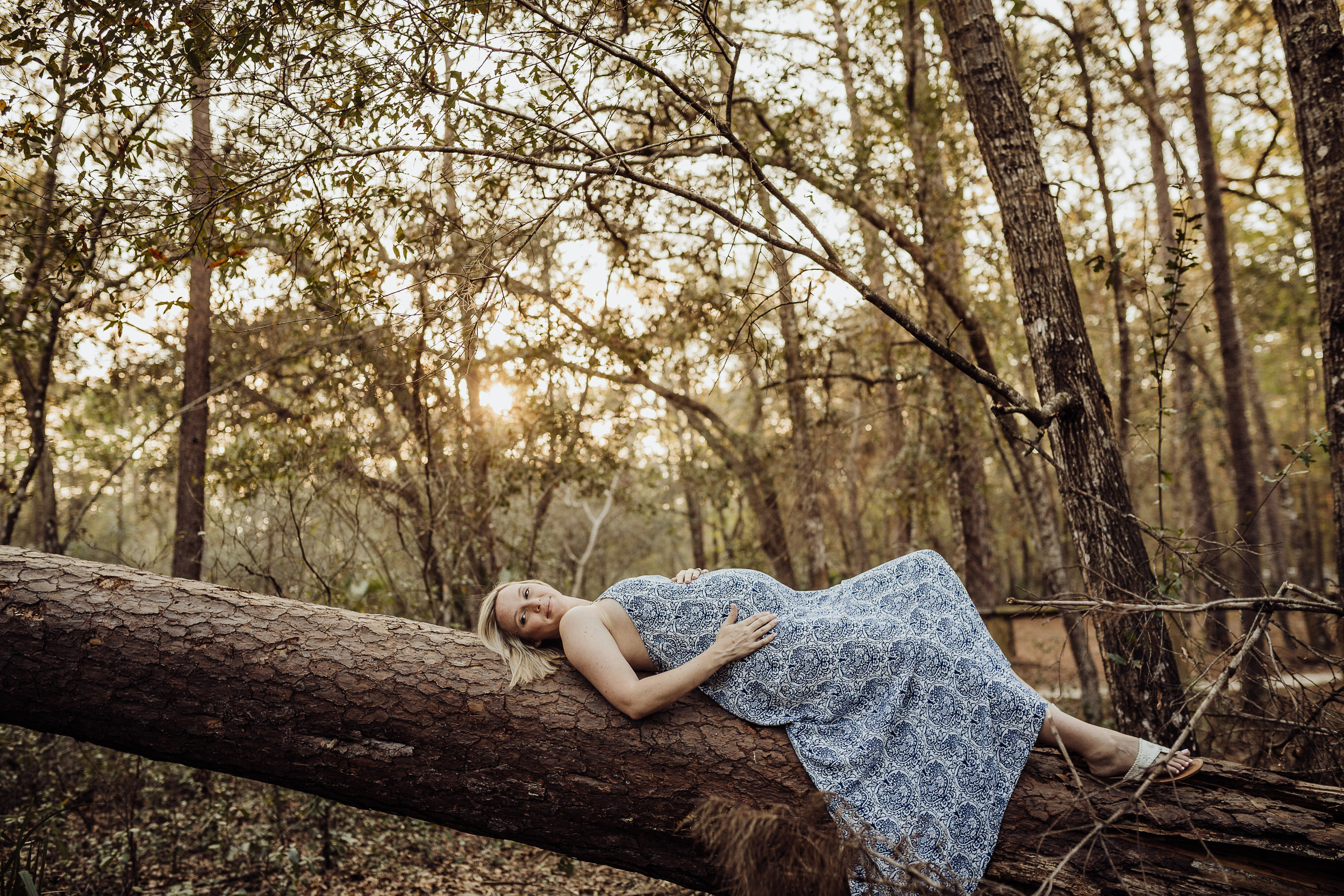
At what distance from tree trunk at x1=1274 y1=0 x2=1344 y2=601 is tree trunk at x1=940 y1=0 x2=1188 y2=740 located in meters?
0.79

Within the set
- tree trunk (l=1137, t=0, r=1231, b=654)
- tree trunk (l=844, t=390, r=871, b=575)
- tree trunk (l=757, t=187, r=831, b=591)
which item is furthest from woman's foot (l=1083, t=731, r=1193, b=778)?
tree trunk (l=844, t=390, r=871, b=575)

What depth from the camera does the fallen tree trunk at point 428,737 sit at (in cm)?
252

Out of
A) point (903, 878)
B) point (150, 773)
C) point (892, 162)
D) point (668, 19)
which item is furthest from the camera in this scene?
point (892, 162)

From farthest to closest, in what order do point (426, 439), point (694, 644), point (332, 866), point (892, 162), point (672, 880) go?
point (892, 162), point (426, 439), point (332, 866), point (694, 644), point (672, 880)

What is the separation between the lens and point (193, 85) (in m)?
3.34

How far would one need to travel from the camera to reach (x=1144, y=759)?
2592 millimetres

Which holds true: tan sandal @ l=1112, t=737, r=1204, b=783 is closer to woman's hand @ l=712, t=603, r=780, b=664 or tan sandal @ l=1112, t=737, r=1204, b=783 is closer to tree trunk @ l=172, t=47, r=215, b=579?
woman's hand @ l=712, t=603, r=780, b=664

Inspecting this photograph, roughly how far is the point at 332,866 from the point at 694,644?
3.23 meters

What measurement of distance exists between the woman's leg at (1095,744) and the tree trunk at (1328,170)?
4.35 feet

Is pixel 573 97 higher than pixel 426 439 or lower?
higher

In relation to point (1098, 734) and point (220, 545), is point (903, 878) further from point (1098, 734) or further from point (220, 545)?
point (220, 545)

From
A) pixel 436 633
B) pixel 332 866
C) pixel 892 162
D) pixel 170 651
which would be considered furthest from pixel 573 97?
pixel 332 866

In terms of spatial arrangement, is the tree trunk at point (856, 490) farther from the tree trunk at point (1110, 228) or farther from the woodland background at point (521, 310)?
the tree trunk at point (1110, 228)

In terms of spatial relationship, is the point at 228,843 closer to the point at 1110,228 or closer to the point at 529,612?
the point at 529,612
